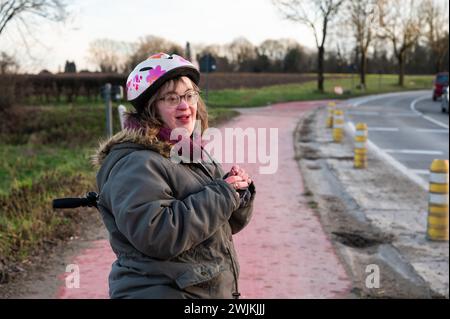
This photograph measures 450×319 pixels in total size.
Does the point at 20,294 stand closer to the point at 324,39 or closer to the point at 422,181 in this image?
the point at 422,181

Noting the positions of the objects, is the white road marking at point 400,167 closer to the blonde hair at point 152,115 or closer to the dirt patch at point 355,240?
the dirt patch at point 355,240

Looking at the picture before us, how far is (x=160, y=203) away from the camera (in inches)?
79.3

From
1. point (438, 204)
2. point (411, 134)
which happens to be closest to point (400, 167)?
point (438, 204)

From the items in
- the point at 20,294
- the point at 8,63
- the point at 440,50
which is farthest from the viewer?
the point at 440,50

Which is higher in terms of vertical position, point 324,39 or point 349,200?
point 324,39

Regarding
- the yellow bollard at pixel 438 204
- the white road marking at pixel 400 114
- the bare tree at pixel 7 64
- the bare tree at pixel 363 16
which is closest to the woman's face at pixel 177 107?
the yellow bollard at pixel 438 204

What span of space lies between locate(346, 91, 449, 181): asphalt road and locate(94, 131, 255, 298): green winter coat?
1013cm

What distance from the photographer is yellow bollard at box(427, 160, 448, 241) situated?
23.7ft

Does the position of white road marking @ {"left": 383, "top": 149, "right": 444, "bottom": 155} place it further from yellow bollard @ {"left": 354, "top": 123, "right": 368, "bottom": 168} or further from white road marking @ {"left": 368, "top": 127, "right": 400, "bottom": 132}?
white road marking @ {"left": 368, "top": 127, "right": 400, "bottom": 132}

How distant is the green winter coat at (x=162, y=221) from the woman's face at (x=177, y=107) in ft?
0.41

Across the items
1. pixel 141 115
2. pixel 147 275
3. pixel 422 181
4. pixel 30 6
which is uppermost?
pixel 30 6

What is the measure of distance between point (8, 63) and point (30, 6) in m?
1.90

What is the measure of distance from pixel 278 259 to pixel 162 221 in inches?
172

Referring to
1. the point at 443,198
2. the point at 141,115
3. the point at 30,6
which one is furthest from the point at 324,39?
the point at 141,115
